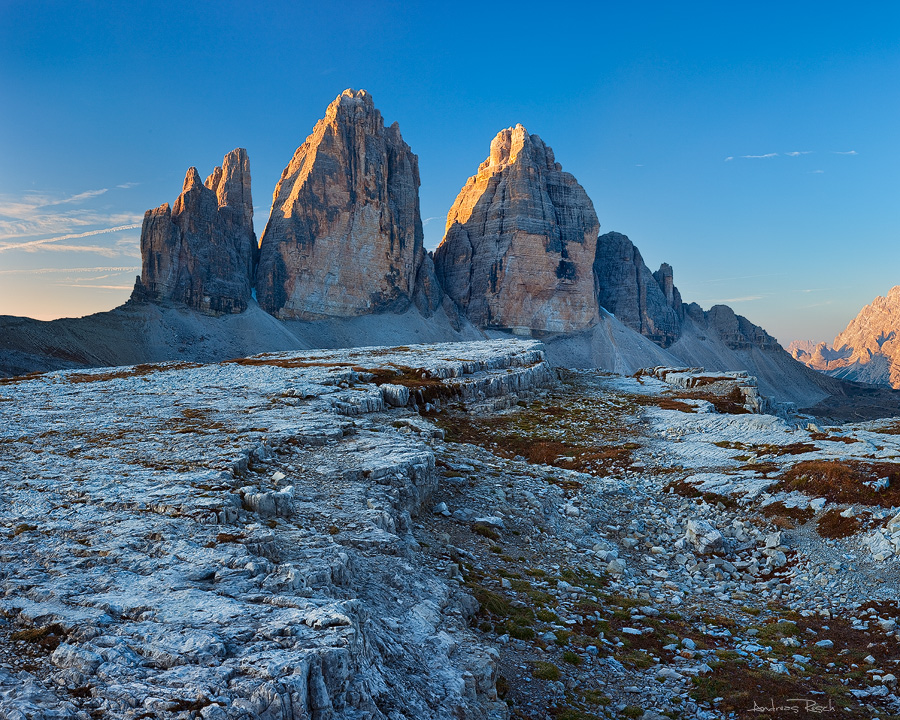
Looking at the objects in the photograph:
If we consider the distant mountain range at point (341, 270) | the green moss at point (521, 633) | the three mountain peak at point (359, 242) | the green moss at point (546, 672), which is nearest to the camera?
the green moss at point (546, 672)

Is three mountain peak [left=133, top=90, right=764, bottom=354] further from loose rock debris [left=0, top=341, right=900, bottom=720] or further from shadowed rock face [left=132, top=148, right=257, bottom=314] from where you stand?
loose rock debris [left=0, top=341, right=900, bottom=720]

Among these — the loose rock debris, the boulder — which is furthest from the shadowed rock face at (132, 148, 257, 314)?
the boulder

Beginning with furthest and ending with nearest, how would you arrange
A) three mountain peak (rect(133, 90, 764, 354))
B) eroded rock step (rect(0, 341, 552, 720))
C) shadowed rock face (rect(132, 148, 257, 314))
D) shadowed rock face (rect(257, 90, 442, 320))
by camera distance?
shadowed rock face (rect(257, 90, 442, 320)) < three mountain peak (rect(133, 90, 764, 354)) < shadowed rock face (rect(132, 148, 257, 314)) < eroded rock step (rect(0, 341, 552, 720))

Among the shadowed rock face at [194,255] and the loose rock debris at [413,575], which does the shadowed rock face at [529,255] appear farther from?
the loose rock debris at [413,575]

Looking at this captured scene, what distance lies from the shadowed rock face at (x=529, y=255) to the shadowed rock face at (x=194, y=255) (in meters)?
79.7

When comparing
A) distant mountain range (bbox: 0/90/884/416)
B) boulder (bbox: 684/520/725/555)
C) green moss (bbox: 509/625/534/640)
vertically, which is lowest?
boulder (bbox: 684/520/725/555)

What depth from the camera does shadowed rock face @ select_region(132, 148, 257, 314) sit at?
145 meters

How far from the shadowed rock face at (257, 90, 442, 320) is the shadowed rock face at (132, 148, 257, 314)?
1050cm

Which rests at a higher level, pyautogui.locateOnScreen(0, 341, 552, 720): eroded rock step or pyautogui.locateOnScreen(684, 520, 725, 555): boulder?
pyautogui.locateOnScreen(0, 341, 552, 720): eroded rock step

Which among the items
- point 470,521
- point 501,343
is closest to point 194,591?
point 470,521

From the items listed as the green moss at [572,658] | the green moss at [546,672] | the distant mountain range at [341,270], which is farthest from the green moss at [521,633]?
the distant mountain range at [341,270]

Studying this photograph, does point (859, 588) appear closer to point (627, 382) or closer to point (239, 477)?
point (239, 477)

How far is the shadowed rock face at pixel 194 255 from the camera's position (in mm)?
145125

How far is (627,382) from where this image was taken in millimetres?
78500
